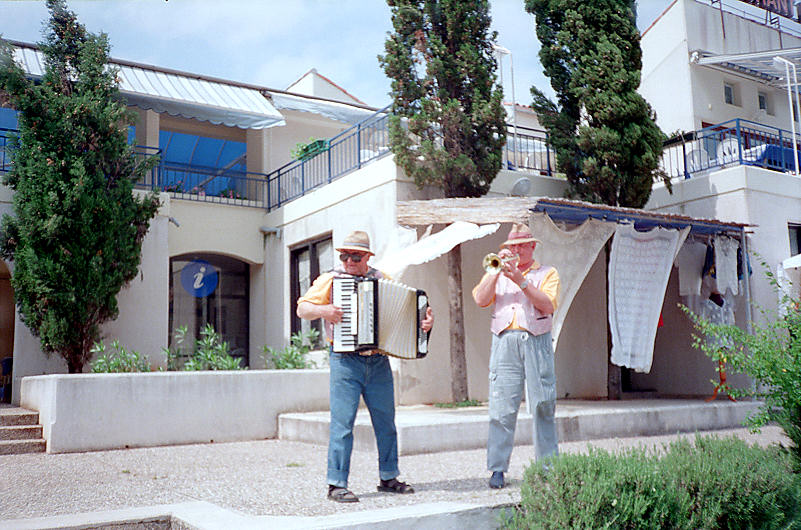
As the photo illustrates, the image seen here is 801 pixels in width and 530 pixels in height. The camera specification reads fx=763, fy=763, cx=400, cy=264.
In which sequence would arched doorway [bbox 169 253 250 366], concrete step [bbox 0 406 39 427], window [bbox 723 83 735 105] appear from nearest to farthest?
concrete step [bbox 0 406 39 427] → arched doorway [bbox 169 253 250 366] → window [bbox 723 83 735 105]

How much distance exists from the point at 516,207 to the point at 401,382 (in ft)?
9.82

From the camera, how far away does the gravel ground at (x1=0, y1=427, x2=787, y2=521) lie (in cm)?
504

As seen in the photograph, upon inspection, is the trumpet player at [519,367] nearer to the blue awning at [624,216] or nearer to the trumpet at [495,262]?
the trumpet at [495,262]

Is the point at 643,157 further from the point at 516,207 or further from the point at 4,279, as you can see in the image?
the point at 4,279

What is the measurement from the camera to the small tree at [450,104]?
1041cm

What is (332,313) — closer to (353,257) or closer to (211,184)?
(353,257)

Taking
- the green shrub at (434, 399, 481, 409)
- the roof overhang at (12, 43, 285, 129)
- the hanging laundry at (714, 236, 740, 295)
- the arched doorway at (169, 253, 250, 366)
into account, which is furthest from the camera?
the arched doorway at (169, 253, 250, 366)

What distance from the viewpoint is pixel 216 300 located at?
1465 centimetres

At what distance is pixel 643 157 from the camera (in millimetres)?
11320

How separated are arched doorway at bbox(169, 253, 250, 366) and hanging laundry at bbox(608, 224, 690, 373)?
755 centimetres

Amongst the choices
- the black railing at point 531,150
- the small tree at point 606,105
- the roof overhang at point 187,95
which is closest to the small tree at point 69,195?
the roof overhang at point 187,95

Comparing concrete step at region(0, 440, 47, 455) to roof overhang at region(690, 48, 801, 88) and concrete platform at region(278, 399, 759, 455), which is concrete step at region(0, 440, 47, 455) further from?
roof overhang at region(690, 48, 801, 88)

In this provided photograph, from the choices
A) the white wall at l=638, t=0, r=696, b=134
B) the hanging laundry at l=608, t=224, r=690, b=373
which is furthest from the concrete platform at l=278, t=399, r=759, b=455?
the white wall at l=638, t=0, r=696, b=134

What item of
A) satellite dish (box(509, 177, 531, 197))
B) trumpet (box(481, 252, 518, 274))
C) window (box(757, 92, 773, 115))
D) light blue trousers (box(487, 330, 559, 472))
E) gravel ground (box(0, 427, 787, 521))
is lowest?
gravel ground (box(0, 427, 787, 521))
